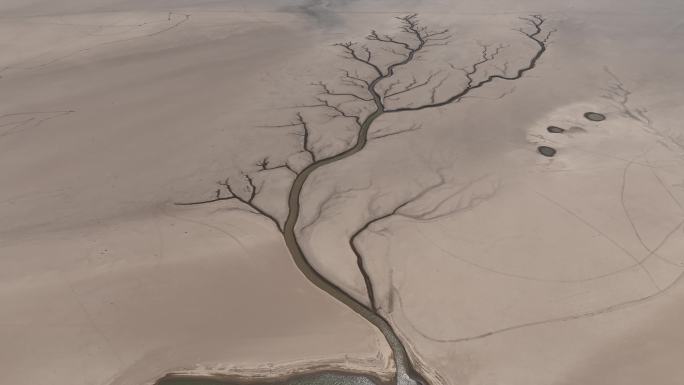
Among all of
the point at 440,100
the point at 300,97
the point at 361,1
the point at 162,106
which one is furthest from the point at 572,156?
the point at 361,1

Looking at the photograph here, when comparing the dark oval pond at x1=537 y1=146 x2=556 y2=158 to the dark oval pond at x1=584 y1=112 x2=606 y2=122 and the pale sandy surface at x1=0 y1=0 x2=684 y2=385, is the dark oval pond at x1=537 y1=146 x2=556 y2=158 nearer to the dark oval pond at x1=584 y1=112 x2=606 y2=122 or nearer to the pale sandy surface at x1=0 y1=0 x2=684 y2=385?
the pale sandy surface at x1=0 y1=0 x2=684 y2=385

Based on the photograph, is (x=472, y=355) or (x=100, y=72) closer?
(x=472, y=355)

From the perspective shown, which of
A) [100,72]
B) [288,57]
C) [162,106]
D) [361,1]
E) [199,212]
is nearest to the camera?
[199,212]

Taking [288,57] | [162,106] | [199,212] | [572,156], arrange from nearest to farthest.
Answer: [199,212] < [572,156] < [162,106] < [288,57]

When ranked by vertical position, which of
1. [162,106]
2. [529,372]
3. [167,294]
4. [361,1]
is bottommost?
[529,372]

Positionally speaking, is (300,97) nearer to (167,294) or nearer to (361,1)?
(167,294)

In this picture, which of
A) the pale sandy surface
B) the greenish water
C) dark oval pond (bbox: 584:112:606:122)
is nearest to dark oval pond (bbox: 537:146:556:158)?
the pale sandy surface

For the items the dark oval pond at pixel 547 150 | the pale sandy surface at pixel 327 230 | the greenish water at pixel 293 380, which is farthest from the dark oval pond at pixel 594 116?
the greenish water at pixel 293 380

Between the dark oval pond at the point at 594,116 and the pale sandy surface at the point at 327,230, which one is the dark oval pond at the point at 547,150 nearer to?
the pale sandy surface at the point at 327,230
